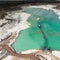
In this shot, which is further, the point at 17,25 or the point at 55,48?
the point at 17,25

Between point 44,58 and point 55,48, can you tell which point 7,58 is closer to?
point 44,58

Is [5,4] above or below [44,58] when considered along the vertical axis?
above

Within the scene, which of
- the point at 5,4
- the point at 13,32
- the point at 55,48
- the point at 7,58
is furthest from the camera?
the point at 5,4

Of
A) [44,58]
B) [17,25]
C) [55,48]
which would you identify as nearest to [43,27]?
[17,25]

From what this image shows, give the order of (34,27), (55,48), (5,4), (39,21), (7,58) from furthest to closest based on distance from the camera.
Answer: (5,4), (39,21), (34,27), (55,48), (7,58)

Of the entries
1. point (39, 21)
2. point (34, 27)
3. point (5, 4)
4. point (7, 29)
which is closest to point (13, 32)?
point (7, 29)

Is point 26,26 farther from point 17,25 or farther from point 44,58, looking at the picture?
point 44,58
